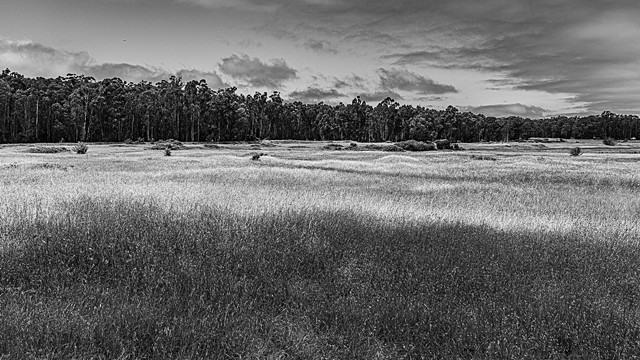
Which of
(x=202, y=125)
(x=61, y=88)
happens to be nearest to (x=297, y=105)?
(x=202, y=125)

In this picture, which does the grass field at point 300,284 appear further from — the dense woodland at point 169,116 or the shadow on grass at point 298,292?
the dense woodland at point 169,116

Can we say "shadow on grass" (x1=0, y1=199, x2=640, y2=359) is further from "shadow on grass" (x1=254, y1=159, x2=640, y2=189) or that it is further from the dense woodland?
the dense woodland

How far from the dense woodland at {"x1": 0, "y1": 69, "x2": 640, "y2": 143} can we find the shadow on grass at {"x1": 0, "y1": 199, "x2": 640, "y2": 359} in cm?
10772

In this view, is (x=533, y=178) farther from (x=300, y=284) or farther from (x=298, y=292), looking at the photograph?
(x=298, y=292)

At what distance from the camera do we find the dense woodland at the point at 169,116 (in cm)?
10688

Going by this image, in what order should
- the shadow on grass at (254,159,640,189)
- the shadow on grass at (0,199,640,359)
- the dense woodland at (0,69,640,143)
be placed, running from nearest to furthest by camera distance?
the shadow on grass at (0,199,640,359) < the shadow on grass at (254,159,640,189) < the dense woodland at (0,69,640,143)

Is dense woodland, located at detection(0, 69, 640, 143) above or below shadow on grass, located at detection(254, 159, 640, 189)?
above

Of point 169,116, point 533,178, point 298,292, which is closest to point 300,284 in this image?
point 298,292

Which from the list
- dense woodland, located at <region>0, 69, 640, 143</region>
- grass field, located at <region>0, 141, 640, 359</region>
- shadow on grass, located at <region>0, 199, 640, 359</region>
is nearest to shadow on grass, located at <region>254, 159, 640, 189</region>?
grass field, located at <region>0, 141, 640, 359</region>

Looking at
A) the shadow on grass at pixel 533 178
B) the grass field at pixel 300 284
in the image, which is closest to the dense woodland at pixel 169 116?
the shadow on grass at pixel 533 178

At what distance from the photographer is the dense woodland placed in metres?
107

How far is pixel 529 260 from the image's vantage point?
8.57 m

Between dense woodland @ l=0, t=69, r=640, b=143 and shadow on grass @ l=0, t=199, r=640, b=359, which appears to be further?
dense woodland @ l=0, t=69, r=640, b=143

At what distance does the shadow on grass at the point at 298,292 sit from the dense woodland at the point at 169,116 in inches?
4241
